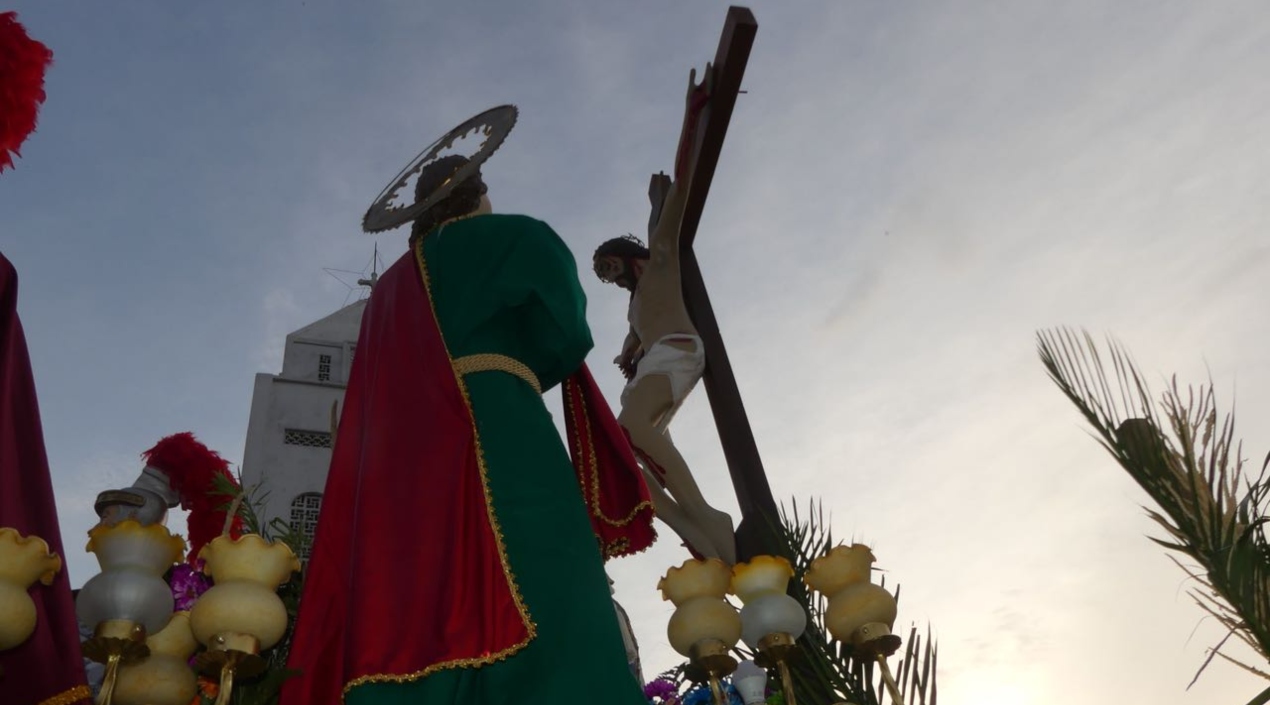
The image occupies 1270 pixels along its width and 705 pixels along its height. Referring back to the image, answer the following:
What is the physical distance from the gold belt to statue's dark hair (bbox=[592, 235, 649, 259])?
10.5 feet

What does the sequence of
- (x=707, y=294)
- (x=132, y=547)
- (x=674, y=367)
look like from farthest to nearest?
(x=707, y=294), (x=674, y=367), (x=132, y=547)

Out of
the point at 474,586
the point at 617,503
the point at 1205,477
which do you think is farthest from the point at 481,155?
the point at 1205,477

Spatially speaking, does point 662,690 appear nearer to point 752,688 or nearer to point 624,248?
point 752,688

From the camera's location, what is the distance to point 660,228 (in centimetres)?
685

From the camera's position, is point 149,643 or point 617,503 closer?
point 149,643

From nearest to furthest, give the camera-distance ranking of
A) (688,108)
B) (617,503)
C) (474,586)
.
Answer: (474,586) → (617,503) → (688,108)

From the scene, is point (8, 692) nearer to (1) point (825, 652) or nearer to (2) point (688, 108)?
(1) point (825, 652)

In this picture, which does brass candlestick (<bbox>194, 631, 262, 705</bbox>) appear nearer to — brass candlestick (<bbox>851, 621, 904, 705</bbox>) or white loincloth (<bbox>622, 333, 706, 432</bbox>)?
brass candlestick (<bbox>851, 621, 904, 705</bbox>)

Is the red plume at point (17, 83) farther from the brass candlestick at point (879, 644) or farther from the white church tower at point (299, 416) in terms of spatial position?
the white church tower at point (299, 416)

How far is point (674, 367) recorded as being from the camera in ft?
20.1

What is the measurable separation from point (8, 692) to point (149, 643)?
0.34 meters

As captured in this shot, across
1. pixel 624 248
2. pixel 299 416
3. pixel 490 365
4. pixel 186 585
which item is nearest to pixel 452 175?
pixel 490 365

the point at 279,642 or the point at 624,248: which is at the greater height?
the point at 624,248

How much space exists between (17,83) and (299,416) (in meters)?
22.7
